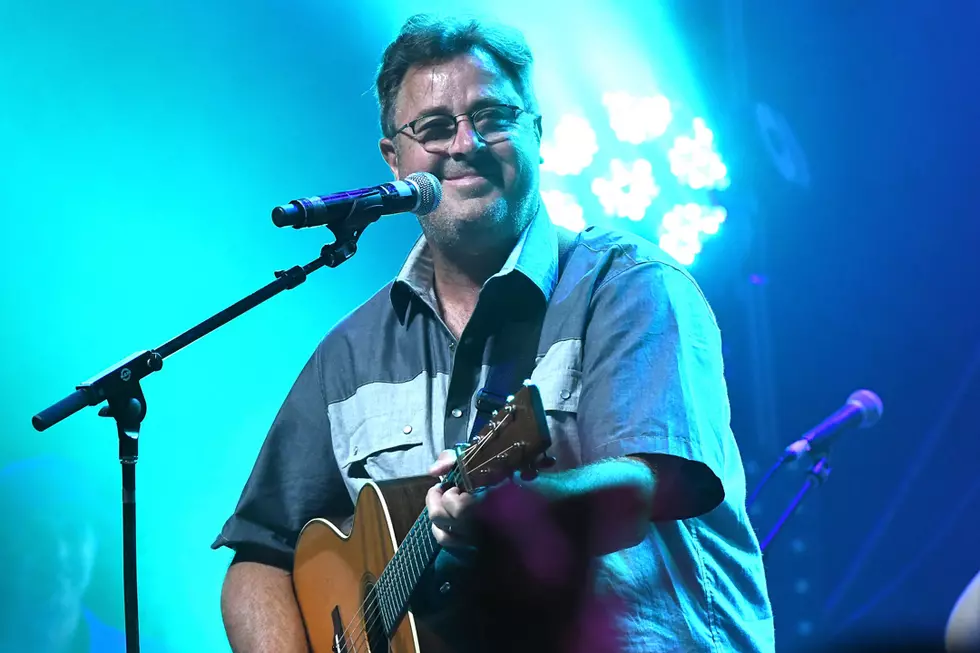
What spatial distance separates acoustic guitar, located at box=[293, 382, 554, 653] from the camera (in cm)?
141

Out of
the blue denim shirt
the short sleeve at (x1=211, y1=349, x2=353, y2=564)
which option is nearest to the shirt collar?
the blue denim shirt

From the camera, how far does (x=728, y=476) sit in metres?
1.90

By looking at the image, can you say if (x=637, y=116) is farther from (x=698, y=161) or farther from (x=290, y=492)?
(x=290, y=492)

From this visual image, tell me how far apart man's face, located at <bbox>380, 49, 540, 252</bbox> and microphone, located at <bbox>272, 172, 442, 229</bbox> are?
0.31 m

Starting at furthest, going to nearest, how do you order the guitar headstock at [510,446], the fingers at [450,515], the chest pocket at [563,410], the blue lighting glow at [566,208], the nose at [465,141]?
1. the blue lighting glow at [566,208]
2. the nose at [465,141]
3. the chest pocket at [563,410]
4. the fingers at [450,515]
5. the guitar headstock at [510,446]

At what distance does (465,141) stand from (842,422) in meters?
1.86

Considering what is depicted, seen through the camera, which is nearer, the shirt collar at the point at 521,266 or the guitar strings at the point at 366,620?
the guitar strings at the point at 366,620

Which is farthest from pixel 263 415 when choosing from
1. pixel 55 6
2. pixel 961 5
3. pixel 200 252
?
pixel 961 5

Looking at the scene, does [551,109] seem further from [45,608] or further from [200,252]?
[45,608]

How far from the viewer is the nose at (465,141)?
239 centimetres

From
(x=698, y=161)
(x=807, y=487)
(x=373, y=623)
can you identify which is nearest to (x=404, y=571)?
(x=373, y=623)

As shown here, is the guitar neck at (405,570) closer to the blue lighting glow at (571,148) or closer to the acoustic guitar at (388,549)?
the acoustic guitar at (388,549)

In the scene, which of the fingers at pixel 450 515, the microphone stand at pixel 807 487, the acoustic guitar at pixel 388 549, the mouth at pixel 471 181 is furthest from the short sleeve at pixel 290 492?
the microphone stand at pixel 807 487

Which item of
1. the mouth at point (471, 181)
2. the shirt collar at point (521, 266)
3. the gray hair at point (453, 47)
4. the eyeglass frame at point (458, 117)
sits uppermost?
the gray hair at point (453, 47)
